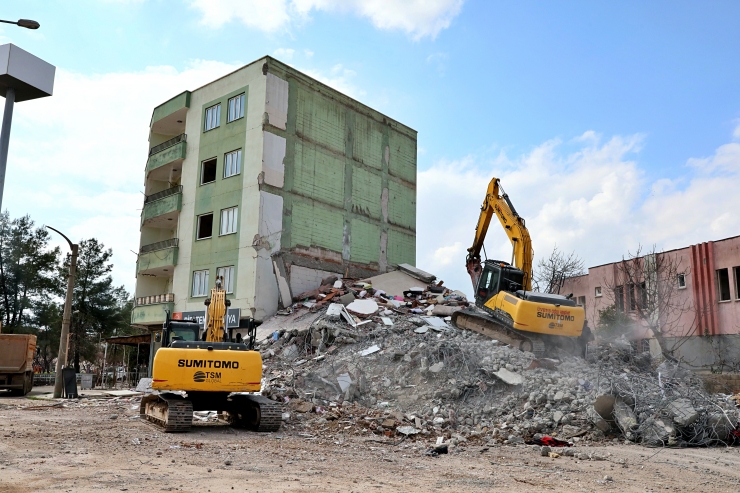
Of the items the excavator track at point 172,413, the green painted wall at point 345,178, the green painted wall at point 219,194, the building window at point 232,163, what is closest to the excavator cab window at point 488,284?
the excavator track at point 172,413

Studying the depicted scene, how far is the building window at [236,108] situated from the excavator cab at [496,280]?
15876mm

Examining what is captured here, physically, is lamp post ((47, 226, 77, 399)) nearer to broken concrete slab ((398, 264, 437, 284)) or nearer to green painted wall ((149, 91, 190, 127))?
green painted wall ((149, 91, 190, 127))

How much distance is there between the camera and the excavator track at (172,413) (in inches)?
463

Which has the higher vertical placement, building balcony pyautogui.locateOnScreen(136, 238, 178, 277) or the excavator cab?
building balcony pyautogui.locateOnScreen(136, 238, 178, 277)

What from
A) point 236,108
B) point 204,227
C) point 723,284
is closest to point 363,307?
point 204,227

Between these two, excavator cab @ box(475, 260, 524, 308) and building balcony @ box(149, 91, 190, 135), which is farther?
building balcony @ box(149, 91, 190, 135)

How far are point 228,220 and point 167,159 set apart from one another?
6642 mm

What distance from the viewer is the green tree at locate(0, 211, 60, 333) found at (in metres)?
49.2

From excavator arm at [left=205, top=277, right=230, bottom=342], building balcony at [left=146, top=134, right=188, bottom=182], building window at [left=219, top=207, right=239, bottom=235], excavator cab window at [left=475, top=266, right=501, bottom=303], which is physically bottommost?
excavator arm at [left=205, top=277, right=230, bottom=342]

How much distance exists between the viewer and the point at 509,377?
1448 centimetres

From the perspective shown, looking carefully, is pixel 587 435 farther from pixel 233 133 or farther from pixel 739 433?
pixel 233 133

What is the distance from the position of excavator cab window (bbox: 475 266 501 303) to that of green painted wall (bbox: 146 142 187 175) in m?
19.3

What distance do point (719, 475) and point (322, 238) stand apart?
2311cm

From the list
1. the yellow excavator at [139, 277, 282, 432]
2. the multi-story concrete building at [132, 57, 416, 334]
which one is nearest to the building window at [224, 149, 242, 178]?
the multi-story concrete building at [132, 57, 416, 334]
